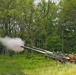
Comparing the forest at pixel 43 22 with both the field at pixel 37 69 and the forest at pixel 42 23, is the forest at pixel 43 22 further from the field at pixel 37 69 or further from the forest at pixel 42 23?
the field at pixel 37 69

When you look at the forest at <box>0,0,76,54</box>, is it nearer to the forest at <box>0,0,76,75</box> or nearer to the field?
the forest at <box>0,0,76,75</box>

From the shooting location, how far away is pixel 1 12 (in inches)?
2047

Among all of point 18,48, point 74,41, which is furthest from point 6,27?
point 18,48

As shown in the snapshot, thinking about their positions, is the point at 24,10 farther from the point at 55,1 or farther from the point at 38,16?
the point at 55,1

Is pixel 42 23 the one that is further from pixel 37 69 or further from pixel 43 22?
pixel 37 69

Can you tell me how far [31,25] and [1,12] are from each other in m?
6.09

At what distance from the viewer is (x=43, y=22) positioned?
55.0 m

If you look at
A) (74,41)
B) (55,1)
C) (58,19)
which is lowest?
(74,41)

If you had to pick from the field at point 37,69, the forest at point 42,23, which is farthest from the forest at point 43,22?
the field at point 37,69

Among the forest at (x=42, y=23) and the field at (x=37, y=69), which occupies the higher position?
the forest at (x=42, y=23)

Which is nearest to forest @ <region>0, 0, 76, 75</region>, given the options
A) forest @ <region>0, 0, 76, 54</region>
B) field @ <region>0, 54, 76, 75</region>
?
forest @ <region>0, 0, 76, 54</region>

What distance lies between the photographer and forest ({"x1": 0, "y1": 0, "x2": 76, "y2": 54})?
5319 cm

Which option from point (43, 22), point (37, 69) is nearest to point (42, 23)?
point (43, 22)

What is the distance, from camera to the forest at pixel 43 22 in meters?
53.2
